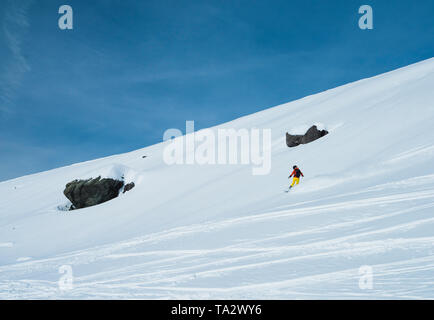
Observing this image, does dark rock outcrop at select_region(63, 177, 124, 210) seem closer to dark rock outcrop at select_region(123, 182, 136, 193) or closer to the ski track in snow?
dark rock outcrop at select_region(123, 182, 136, 193)

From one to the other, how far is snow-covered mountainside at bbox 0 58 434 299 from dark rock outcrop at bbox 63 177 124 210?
713 millimetres

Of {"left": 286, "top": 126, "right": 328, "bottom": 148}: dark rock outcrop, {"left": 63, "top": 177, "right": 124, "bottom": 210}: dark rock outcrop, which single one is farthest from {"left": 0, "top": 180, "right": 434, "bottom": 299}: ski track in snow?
{"left": 63, "top": 177, "right": 124, "bottom": 210}: dark rock outcrop

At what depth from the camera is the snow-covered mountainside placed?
4223 mm

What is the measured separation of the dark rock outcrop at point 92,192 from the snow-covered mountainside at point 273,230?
28.1 inches

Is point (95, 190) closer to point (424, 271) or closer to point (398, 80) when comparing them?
point (424, 271)

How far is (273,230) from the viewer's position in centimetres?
659

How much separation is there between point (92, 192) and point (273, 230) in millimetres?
12434

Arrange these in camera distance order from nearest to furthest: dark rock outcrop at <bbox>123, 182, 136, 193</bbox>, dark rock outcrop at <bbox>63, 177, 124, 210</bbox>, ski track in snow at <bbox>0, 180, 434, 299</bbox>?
1. ski track in snow at <bbox>0, 180, 434, 299</bbox>
2. dark rock outcrop at <bbox>63, 177, 124, 210</bbox>
3. dark rock outcrop at <bbox>123, 182, 136, 193</bbox>

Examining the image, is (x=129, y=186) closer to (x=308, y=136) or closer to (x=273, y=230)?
(x=308, y=136)

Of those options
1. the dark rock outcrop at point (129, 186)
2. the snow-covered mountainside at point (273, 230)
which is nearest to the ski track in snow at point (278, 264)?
the snow-covered mountainside at point (273, 230)

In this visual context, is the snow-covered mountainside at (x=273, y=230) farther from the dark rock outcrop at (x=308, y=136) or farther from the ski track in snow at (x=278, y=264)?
the dark rock outcrop at (x=308, y=136)

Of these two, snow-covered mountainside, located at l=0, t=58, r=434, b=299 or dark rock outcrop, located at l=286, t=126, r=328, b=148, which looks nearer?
snow-covered mountainside, located at l=0, t=58, r=434, b=299
